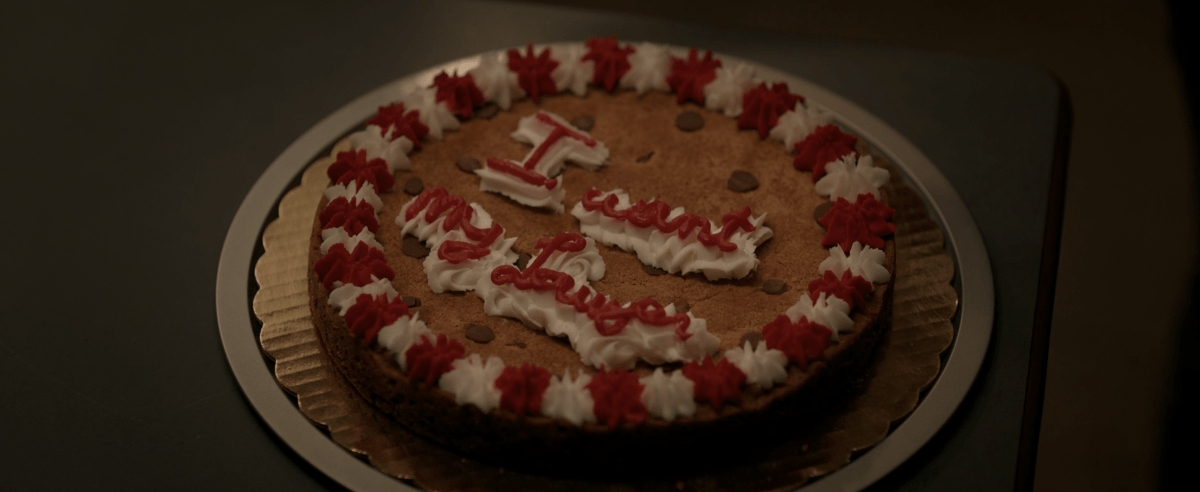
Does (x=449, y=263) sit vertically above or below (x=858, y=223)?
below

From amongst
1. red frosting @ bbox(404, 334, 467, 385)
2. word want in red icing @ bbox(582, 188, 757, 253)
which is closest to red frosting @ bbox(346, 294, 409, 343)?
red frosting @ bbox(404, 334, 467, 385)

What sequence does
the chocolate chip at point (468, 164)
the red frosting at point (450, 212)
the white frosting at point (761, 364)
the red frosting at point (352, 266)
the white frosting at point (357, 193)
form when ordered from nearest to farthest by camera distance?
1. the white frosting at point (761, 364)
2. the red frosting at point (352, 266)
3. the red frosting at point (450, 212)
4. the white frosting at point (357, 193)
5. the chocolate chip at point (468, 164)

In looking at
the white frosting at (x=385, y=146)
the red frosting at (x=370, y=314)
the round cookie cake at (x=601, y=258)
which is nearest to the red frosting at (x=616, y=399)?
the round cookie cake at (x=601, y=258)

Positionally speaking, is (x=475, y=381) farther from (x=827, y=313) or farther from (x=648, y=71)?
(x=648, y=71)

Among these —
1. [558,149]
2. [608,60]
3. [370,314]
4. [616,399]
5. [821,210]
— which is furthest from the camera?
[608,60]

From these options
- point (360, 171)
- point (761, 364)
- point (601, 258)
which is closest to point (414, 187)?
point (360, 171)

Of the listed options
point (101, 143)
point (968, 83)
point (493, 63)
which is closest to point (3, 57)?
point (101, 143)

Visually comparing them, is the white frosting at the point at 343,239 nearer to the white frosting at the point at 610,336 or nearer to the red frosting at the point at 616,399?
the white frosting at the point at 610,336

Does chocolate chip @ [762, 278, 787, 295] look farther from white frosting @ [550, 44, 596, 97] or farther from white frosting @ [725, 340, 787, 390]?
white frosting @ [550, 44, 596, 97]
